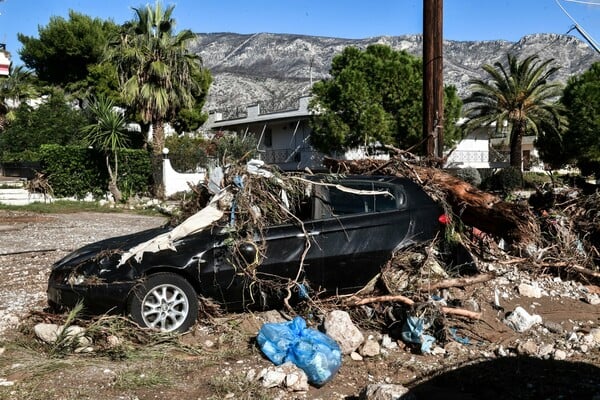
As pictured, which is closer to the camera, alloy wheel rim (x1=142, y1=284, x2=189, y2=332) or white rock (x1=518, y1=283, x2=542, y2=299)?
alloy wheel rim (x1=142, y1=284, x2=189, y2=332)

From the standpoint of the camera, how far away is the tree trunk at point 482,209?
7691 mm

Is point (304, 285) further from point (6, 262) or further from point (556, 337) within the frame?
point (6, 262)

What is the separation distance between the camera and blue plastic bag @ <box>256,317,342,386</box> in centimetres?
479

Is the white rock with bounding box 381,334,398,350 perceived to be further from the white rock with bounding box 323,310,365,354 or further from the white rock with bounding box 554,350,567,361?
the white rock with bounding box 554,350,567,361

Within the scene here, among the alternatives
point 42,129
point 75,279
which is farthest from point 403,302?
point 42,129

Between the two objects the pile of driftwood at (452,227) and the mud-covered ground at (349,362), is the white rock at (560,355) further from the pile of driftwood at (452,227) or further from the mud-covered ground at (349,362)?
the pile of driftwood at (452,227)

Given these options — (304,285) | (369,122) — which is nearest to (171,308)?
(304,285)

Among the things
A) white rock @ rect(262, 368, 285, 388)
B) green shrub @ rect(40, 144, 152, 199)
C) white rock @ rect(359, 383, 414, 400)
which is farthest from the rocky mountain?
white rock @ rect(359, 383, 414, 400)

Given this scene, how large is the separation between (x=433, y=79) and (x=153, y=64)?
1835 centimetres

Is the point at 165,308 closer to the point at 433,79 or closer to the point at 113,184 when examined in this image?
the point at 433,79

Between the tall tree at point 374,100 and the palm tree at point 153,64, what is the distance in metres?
7.94

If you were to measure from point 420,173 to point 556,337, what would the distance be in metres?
2.81

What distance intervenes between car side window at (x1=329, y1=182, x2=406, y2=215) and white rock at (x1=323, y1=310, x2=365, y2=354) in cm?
137

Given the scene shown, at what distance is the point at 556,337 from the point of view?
6.12 m
